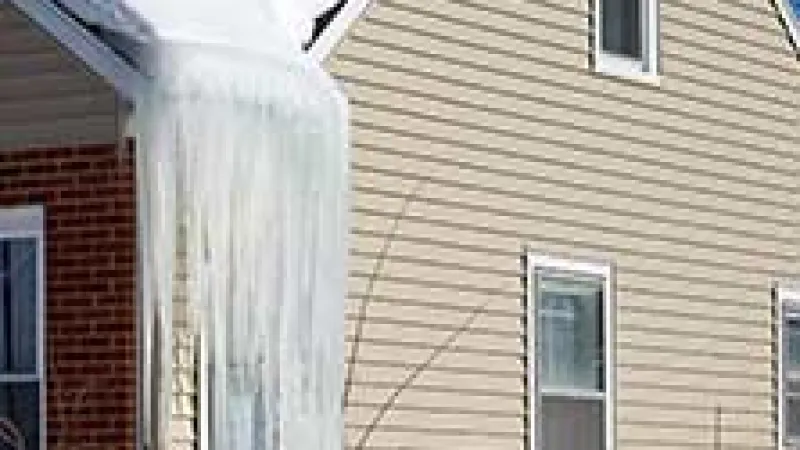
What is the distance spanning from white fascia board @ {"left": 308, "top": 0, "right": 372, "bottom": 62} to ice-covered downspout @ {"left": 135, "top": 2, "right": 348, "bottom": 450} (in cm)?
54

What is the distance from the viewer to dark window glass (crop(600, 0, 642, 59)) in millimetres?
17609

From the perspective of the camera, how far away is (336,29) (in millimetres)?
14852

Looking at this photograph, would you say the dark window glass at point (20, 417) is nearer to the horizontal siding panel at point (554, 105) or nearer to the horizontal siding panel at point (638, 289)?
the horizontal siding panel at point (638, 289)

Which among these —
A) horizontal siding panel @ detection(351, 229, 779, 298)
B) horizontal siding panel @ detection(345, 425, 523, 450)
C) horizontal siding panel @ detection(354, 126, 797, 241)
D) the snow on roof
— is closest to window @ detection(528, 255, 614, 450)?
horizontal siding panel @ detection(351, 229, 779, 298)

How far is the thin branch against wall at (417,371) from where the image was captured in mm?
14961

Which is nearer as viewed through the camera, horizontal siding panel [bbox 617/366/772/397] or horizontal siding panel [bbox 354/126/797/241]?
horizontal siding panel [bbox 354/126/797/241]

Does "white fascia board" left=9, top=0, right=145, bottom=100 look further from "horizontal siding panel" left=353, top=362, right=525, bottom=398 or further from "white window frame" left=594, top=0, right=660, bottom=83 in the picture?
"white window frame" left=594, top=0, right=660, bottom=83

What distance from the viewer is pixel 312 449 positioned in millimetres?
14008

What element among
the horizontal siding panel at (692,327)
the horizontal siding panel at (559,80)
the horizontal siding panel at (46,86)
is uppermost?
the horizontal siding panel at (559,80)

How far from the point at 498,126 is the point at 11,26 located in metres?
3.72

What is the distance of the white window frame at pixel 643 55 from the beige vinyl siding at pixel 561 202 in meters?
0.10

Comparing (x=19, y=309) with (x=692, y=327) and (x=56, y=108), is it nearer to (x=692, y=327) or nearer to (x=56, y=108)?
(x=56, y=108)

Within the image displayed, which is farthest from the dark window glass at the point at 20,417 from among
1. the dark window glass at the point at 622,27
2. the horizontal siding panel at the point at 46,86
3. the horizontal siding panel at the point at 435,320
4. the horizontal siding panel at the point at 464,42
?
the dark window glass at the point at 622,27

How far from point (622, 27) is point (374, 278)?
3.74m
